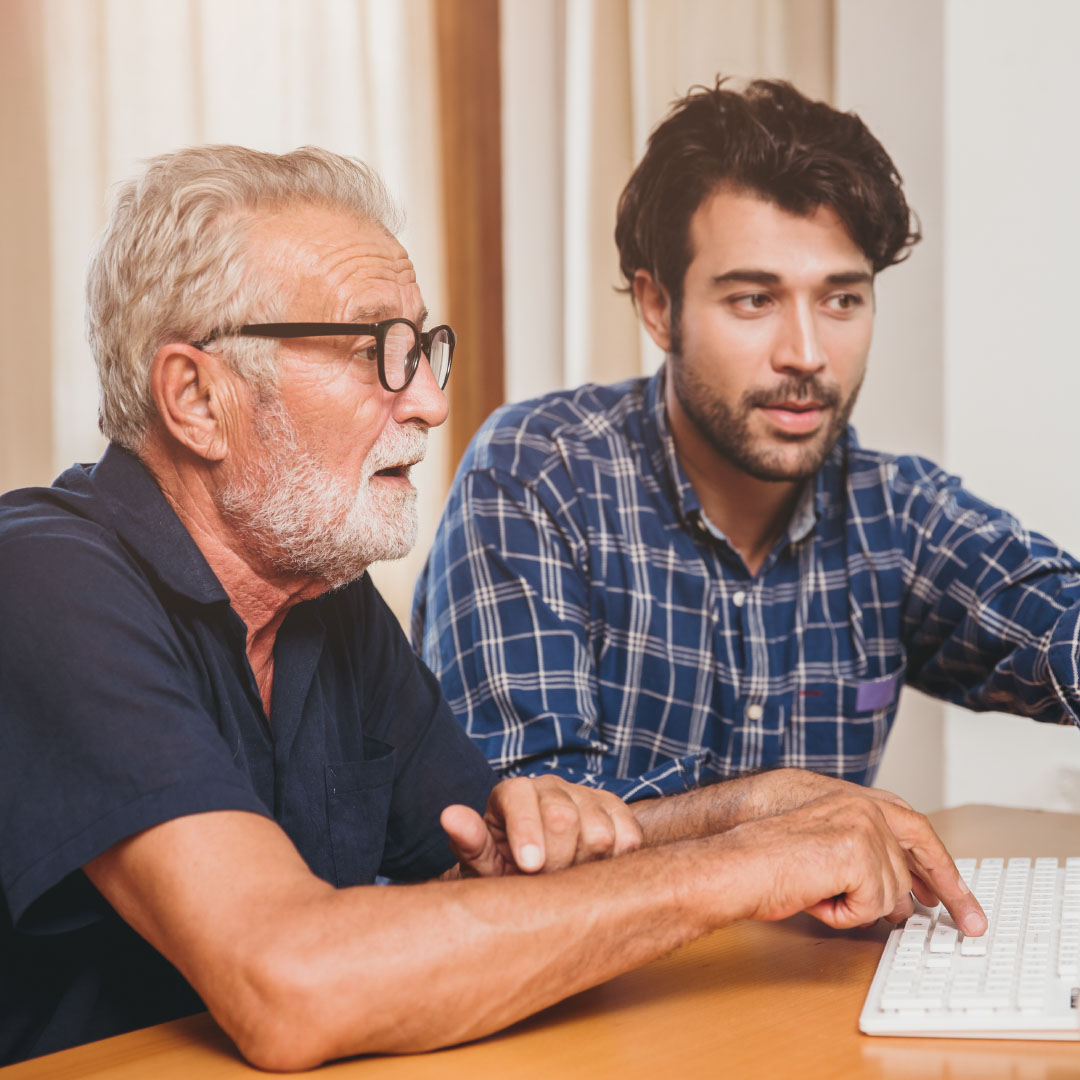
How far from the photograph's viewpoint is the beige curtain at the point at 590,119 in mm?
2779

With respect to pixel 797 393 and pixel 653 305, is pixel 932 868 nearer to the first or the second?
pixel 797 393

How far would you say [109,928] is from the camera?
0.99m

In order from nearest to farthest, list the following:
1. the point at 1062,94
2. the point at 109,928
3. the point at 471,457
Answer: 1. the point at 109,928
2. the point at 471,457
3. the point at 1062,94

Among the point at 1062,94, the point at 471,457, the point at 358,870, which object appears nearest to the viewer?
the point at 358,870

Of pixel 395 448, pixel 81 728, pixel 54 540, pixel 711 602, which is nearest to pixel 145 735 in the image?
pixel 81 728

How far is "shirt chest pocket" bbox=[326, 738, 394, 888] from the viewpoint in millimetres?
1173

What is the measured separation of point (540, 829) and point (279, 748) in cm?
25

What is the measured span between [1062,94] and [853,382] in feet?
2.62

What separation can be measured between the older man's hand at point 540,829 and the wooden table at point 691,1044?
0.36ft

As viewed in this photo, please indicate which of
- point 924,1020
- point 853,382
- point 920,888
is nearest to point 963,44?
point 853,382

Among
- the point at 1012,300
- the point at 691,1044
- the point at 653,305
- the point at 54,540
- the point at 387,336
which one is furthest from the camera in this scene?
the point at 1012,300

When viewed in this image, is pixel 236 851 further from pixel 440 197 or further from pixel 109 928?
pixel 440 197

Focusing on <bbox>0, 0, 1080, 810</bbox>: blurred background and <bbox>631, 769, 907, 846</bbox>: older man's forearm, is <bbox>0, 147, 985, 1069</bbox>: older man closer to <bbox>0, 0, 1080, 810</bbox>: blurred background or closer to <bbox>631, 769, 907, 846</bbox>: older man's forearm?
<bbox>631, 769, 907, 846</bbox>: older man's forearm

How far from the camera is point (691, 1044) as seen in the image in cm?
82
